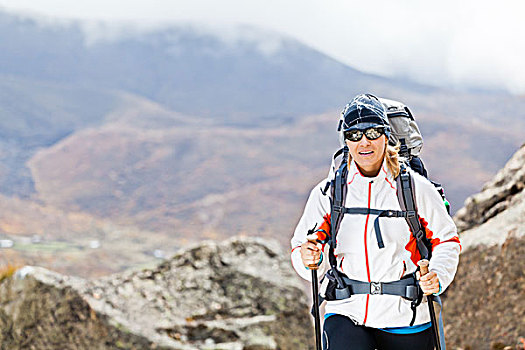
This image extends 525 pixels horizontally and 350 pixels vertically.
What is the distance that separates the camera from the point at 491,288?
4984 mm

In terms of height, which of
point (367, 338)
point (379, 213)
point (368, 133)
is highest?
point (368, 133)

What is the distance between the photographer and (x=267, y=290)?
5.98 m

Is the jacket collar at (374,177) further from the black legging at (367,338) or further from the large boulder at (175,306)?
the large boulder at (175,306)

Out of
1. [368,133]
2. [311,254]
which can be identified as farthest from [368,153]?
[311,254]

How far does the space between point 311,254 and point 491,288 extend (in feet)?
10.7

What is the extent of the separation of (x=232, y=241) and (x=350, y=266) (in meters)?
4.31

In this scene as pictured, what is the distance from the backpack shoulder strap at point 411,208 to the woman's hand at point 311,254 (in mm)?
375

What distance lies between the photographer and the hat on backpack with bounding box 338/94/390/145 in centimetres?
237

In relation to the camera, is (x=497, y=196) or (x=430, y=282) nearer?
(x=430, y=282)

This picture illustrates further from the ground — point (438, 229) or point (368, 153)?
point (368, 153)

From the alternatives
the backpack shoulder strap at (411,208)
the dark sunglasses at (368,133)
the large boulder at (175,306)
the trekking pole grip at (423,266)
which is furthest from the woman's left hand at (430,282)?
the large boulder at (175,306)

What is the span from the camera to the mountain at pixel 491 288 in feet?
15.9

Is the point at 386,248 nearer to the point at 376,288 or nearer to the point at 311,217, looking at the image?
the point at 376,288

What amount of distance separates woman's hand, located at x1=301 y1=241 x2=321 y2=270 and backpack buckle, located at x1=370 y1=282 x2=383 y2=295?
0.24 metres
